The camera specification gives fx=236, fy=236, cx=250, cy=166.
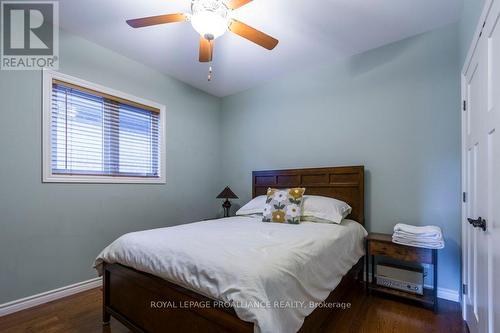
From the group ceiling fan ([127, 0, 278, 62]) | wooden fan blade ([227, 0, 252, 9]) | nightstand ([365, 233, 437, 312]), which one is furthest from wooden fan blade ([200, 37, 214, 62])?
nightstand ([365, 233, 437, 312])

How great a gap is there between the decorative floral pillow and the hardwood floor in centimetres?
90

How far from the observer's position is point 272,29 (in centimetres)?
234

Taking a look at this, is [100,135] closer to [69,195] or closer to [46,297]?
[69,195]

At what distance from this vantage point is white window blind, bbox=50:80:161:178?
7.78 feet

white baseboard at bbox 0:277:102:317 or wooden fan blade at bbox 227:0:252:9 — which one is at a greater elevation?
wooden fan blade at bbox 227:0:252:9

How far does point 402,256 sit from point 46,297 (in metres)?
3.28

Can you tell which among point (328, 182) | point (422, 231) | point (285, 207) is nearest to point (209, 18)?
point (285, 207)

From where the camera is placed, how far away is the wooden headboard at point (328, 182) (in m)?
2.66

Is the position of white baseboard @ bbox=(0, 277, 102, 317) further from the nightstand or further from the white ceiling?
the nightstand

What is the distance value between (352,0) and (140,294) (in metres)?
2.78

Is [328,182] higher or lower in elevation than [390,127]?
lower

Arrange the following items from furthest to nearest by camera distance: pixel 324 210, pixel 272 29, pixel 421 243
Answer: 1. pixel 324 210
2. pixel 272 29
3. pixel 421 243

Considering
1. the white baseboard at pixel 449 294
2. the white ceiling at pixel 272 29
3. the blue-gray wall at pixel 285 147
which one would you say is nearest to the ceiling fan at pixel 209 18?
the white ceiling at pixel 272 29

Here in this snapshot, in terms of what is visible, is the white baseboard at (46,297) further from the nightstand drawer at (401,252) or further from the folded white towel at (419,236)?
the folded white towel at (419,236)
